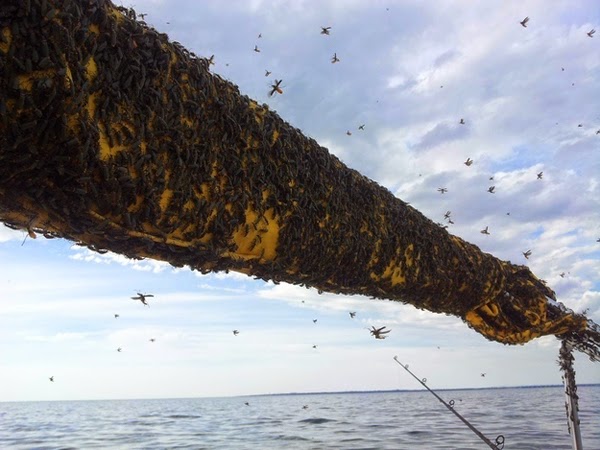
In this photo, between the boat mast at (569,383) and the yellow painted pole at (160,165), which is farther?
Result: the boat mast at (569,383)

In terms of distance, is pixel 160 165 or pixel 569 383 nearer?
pixel 160 165

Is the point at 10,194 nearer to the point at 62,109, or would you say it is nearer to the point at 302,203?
the point at 62,109

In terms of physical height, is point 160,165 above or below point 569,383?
above

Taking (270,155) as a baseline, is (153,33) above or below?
above

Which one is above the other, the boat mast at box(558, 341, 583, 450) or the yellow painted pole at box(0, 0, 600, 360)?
the yellow painted pole at box(0, 0, 600, 360)

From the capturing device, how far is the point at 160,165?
185 cm

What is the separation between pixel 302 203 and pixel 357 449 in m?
18.8

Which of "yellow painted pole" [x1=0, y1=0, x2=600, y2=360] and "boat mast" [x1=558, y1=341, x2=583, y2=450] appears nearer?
"yellow painted pole" [x1=0, y1=0, x2=600, y2=360]

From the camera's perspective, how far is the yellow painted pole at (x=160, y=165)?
151 cm

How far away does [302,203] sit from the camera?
2471 millimetres

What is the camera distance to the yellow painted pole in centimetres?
151

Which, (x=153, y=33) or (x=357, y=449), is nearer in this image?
(x=153, y=33)

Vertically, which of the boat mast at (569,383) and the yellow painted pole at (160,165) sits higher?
the yellow painted pole at (160,165)

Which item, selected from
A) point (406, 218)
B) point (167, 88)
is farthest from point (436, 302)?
point (167, 88)
